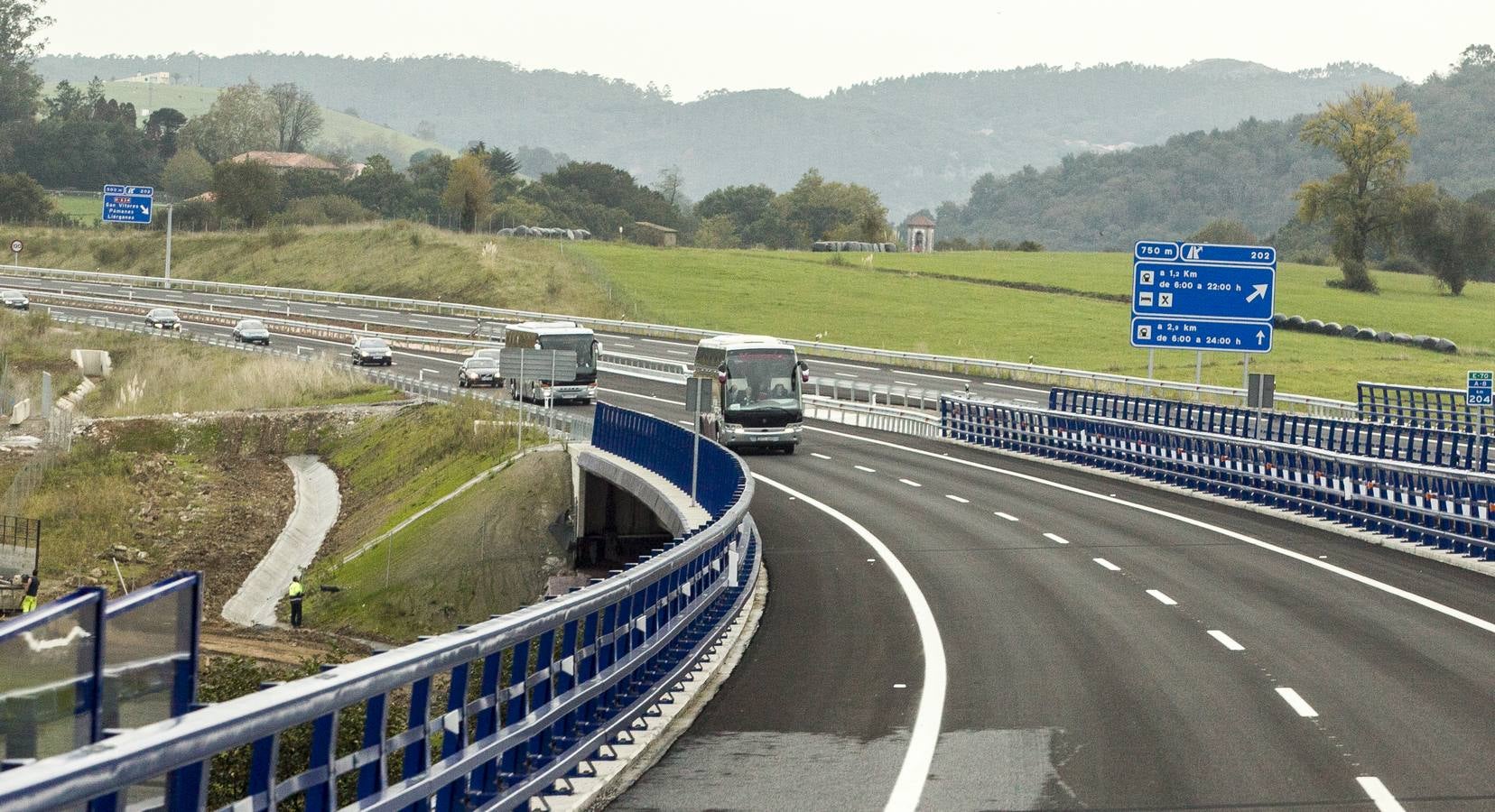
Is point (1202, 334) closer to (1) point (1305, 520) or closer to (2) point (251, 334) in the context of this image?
(1) point (1305, 520)

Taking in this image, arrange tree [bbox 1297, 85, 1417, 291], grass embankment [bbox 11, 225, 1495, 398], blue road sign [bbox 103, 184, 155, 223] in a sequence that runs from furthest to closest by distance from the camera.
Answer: tree [bbox 1297, 85, 1417, 291] → blue road sign [bbox 103, 184, 155, 223] → grass embankment [bbox 11, 225, 1495, 398]

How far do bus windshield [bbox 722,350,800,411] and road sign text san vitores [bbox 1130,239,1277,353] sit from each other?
9.66 meters

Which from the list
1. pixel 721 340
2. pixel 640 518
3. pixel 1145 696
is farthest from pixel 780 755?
pixel 721 340

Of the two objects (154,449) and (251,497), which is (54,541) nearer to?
(251,497)

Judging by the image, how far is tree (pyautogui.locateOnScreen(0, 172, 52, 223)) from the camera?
450ft

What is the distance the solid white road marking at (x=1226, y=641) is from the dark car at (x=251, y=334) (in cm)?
6556

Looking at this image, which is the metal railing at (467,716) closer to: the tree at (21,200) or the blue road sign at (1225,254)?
the blue road sign at (1225,254)

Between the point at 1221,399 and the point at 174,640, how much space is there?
5351 cm

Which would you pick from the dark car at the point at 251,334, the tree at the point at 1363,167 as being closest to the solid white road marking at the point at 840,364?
the dark car at the point at 251,334

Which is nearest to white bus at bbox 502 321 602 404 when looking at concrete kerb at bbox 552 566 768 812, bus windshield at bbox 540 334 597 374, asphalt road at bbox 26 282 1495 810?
bus windshield at bbox 540 334 597 374

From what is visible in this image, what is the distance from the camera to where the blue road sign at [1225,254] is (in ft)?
152

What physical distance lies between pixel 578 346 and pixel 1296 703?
160 ft

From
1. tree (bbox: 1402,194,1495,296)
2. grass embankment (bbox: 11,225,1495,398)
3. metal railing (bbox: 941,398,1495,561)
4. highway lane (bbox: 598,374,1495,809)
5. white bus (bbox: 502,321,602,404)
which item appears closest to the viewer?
highway lane (bbox: 598,374,1495,809)

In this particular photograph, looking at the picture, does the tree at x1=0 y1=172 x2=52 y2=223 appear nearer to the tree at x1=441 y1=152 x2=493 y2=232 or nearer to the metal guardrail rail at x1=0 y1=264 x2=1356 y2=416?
the metal guardrail rail at x1=0 y1=264 x2=1356 y2=416
